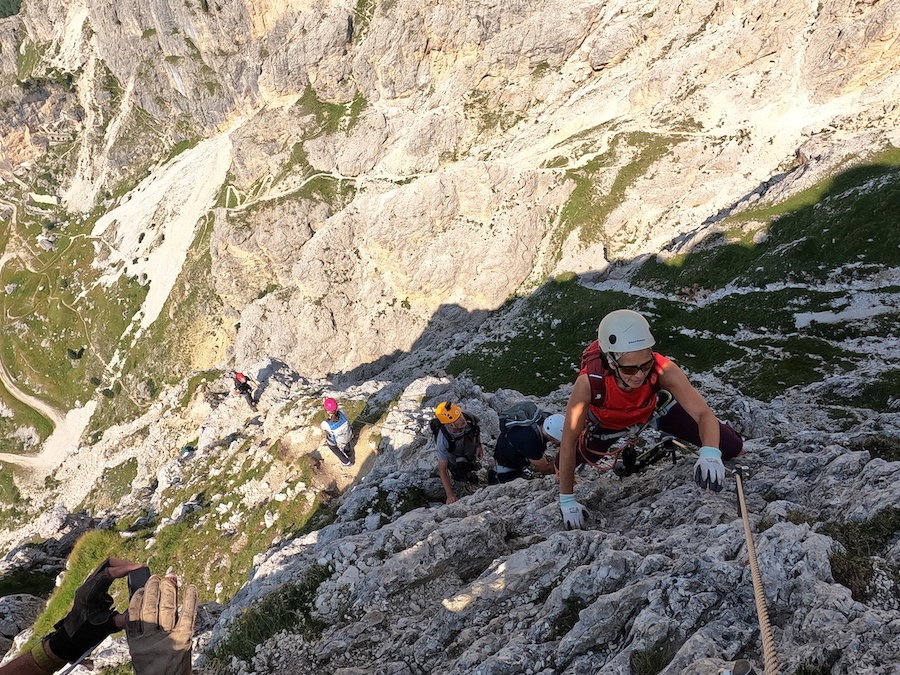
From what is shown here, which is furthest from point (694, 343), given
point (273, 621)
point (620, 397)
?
point (273, 621)

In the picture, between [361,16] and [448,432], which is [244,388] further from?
[361,16]

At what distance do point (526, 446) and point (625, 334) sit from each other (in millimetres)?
5499

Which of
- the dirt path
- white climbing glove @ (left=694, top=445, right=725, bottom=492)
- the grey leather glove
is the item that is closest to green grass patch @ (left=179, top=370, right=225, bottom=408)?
the grey leather glove

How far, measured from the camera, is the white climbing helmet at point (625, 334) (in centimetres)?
690

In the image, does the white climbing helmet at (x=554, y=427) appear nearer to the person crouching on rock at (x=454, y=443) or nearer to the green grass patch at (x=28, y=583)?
the person crouching on rock at (x=454, y=443)

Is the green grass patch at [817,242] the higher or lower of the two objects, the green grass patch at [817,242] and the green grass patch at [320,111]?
the lower

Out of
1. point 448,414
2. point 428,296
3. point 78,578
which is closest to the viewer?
point 448,414

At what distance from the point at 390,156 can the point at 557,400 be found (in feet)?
188

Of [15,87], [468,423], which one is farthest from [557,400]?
[15,87]

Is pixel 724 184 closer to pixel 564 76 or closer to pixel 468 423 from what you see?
pixel 564 76

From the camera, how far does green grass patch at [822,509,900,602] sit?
5102mm

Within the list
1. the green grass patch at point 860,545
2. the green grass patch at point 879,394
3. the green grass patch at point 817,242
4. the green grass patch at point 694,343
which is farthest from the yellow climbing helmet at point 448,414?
the green grass patch at point 817,242

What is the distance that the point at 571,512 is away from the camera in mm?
8328

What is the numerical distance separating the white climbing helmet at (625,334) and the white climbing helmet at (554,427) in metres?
4.19
